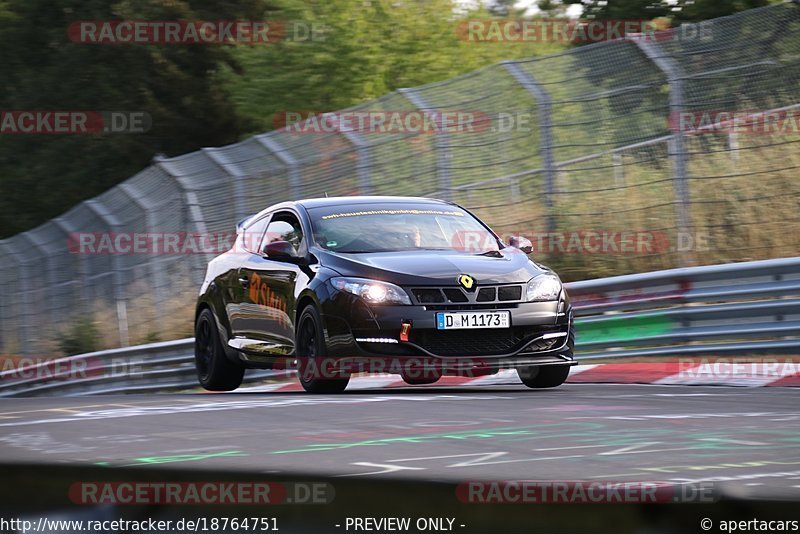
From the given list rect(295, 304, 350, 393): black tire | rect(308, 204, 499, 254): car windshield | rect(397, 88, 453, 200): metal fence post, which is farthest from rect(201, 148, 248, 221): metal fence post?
rect(295, 304, 350, 393): black tire

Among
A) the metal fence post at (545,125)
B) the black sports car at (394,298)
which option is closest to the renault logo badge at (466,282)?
the black sports car at (394,298)

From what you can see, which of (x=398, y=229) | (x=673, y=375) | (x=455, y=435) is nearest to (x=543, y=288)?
(x=398, y=229)

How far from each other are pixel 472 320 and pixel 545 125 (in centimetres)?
544

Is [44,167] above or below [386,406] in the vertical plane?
above

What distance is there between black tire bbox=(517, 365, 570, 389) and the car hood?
0.77m

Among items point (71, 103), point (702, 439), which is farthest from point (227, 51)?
point (702, 439)

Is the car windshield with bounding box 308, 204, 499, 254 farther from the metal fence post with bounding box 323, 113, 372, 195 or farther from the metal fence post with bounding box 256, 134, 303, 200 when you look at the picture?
the metal fence post with bounding box 256, 134, 303, 200

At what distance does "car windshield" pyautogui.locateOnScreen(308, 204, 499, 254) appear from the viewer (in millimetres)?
10562

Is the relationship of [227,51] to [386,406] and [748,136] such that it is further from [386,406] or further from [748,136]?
[386,406]

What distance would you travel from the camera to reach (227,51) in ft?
149

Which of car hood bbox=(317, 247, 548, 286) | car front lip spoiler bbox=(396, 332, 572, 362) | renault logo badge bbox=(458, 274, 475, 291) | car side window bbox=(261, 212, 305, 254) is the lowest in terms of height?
car front lip spoiler bbox=(396, 332, 572, 362)

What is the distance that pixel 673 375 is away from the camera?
432 inches

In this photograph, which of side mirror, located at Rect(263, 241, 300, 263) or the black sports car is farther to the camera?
side mirror, located at Rect(263, 241, 300, 263)

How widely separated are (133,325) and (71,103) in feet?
89.7
